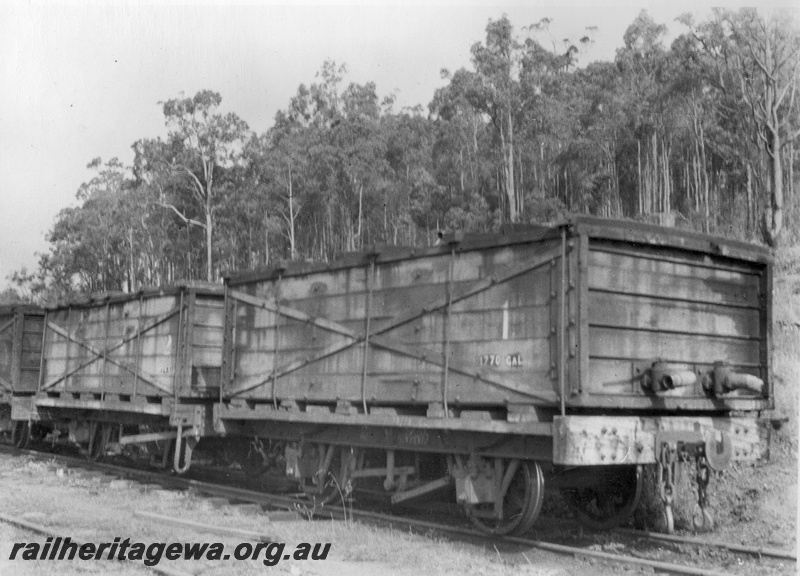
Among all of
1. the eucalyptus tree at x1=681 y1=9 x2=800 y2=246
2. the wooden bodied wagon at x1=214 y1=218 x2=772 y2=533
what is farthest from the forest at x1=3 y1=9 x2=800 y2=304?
the wooden bodied wagon at x1=214 y1=218 x2=772 y2=533

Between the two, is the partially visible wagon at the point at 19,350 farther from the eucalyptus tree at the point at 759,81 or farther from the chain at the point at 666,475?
the eucalyptus tree at the point at 759,81

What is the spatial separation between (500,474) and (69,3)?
6.09 m

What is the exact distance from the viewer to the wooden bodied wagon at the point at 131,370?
12453mm

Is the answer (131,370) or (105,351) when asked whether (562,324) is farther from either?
(105,351)

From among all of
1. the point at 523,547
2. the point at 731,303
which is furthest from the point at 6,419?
the point at 731,303

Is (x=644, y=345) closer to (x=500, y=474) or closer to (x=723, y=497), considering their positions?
(x=500, y=474)

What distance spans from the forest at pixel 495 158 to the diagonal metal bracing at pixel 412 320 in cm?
1484

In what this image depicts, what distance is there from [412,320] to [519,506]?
2.16m

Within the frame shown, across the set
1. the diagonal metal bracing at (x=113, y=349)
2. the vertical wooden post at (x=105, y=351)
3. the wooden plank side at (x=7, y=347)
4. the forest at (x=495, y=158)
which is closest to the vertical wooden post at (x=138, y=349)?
the diagonal metal bracing at (x=113, y=349)

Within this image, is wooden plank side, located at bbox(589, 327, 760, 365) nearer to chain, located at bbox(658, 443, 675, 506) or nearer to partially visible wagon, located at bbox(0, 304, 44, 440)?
chain, located at bbox(658, 443, 675, 506)

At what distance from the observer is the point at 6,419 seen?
59.7 ft

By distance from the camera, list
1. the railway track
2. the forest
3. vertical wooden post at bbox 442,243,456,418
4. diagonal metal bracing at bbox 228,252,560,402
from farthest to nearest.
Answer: the forest < vertical wooden post at bbox 442,243,456,418 < diagonal metal bracing at bbox 228,252,560,402 < the railway track

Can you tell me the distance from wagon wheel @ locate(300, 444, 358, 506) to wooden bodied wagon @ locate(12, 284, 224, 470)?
7.90 feet

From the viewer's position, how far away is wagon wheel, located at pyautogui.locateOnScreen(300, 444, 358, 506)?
987 centimetres
